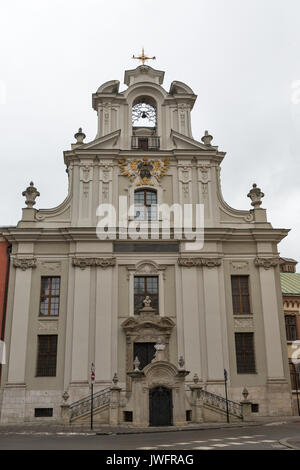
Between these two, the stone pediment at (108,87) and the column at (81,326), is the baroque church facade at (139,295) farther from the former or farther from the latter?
the stone pediment at (108,87)

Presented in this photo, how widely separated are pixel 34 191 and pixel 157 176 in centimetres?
771

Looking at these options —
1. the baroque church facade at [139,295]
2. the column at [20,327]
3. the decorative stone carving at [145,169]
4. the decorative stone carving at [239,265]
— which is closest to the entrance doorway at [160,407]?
the baroque church facade at [139,295]

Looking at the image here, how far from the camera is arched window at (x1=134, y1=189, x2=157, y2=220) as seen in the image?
29438 millimetres

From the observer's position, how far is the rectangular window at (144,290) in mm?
27594

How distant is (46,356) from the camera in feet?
86.9

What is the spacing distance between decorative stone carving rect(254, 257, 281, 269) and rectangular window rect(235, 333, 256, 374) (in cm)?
414

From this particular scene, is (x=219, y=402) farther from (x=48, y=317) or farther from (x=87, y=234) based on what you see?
(x=87, y=234)

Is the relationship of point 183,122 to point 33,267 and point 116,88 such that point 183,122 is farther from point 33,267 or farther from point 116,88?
point 33,267

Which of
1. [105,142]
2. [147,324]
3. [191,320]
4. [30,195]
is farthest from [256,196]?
[30,195]

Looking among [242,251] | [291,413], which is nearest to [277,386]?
[291,413]

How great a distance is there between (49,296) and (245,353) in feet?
38.4

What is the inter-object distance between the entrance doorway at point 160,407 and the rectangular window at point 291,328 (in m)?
16.5
